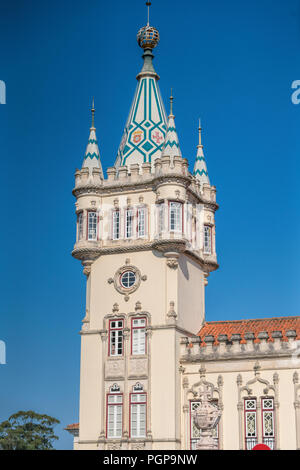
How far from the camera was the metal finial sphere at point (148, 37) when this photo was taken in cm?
4969

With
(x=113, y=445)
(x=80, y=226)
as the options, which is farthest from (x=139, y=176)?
(x=113, y=445)

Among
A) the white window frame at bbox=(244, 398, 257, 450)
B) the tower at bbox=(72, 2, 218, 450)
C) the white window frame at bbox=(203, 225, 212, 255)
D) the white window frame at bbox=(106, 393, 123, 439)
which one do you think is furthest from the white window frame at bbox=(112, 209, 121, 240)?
the white window frame at bbox=(244, 398, 257, 450)

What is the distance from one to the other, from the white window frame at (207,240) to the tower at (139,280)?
58 millimetres

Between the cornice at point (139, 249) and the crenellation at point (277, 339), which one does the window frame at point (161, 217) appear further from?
the crenellation at point (277, 339)

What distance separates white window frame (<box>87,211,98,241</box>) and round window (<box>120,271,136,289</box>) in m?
2.77

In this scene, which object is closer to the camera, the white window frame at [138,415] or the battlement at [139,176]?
the white window frame at [138,415]

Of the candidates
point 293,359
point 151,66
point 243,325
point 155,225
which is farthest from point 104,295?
point 151,66

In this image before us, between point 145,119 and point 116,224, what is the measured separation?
6725 millimetres

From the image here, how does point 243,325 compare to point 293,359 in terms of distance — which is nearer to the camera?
point 293,359

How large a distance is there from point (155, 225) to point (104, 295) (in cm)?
469

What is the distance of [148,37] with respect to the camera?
49750 millimetres

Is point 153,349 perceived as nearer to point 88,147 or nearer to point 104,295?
point 104,295

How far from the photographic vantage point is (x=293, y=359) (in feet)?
133

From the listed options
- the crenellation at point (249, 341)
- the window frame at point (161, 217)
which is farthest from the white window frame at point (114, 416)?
the window frame at point (161, 217)
